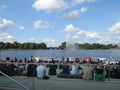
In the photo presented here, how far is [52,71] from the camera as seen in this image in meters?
13.8

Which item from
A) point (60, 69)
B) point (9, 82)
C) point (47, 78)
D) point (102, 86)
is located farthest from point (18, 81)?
point (102, 86)

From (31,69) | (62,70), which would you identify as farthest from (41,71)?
(62,70)

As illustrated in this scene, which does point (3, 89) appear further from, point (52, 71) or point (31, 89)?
point (52, 71)

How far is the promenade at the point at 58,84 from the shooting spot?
11.7 m

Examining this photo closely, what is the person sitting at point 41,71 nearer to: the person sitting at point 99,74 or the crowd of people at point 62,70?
the crowd of people at point 62,70

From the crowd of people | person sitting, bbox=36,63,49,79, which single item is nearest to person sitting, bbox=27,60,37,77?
the crowd of people

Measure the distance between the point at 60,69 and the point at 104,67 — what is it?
2.18 m

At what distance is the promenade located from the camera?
11.7m

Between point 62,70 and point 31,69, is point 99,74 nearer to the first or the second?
point 62,70

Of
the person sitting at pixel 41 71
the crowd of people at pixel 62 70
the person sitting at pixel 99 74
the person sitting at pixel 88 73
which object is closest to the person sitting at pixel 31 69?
the crowd of people at pixel 62 70

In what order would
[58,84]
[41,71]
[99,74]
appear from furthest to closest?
[99,74], [41,71], [58,84]

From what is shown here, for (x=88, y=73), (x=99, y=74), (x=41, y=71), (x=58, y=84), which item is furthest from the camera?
(x=88, y=73)

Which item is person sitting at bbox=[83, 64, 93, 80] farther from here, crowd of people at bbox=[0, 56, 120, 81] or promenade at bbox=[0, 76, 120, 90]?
promenade at bbox=[0, 76, 120, 90]

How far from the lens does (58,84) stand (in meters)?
12.0
